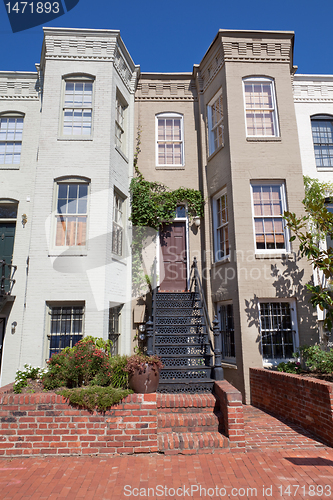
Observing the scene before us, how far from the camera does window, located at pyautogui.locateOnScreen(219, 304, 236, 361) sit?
9.10 meters

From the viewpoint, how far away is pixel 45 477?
14.4ft

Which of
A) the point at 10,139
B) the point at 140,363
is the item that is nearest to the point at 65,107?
the point at 10,139

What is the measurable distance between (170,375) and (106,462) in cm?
216

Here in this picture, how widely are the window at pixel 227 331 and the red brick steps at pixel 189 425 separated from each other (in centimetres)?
308

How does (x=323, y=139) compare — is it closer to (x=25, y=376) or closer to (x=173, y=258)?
(x=173, y=258)

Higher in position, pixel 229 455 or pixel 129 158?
pixel 129 158

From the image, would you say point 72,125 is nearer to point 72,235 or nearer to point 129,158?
point 129,158

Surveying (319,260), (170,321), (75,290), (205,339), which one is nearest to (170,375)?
(205,339)

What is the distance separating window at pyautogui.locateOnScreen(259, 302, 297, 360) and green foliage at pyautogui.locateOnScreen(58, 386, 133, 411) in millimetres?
4550

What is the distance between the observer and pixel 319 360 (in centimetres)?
709

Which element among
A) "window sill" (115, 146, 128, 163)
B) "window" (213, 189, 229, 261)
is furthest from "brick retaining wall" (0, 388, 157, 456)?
"window sill" (115, 146, 128, 163)

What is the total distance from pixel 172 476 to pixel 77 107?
958 centimetres

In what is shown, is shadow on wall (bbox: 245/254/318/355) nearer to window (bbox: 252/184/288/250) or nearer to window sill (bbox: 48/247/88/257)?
window (bbox: 252/184/288/250)

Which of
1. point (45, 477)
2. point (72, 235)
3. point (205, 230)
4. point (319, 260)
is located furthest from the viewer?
point (205, 230)
